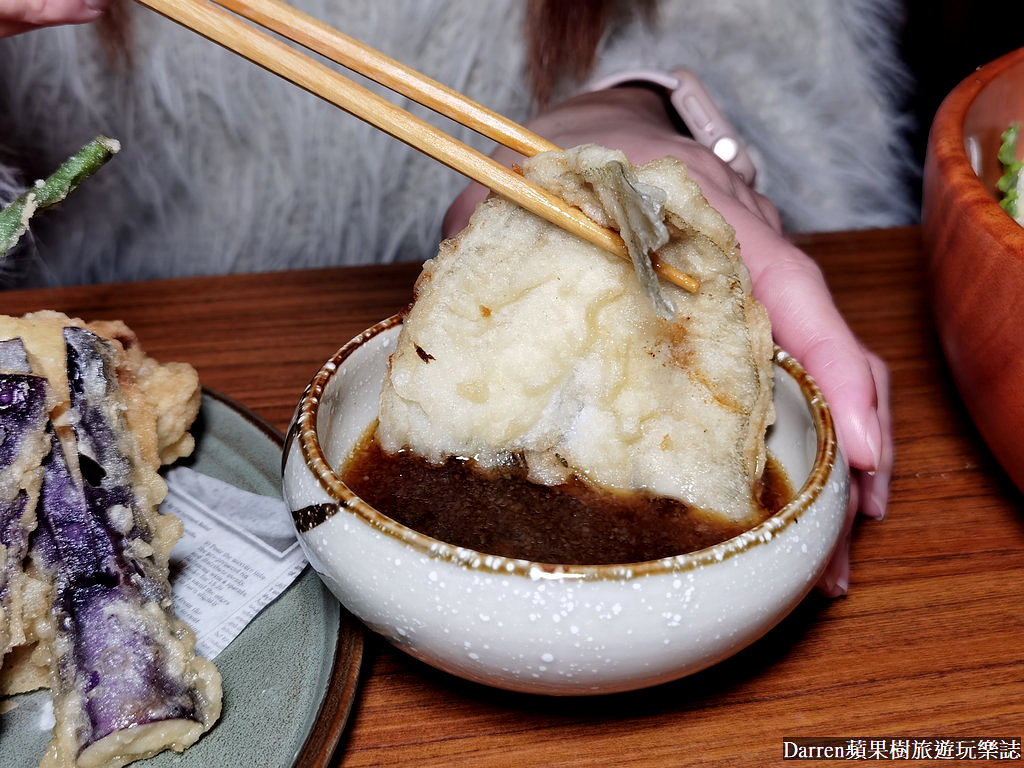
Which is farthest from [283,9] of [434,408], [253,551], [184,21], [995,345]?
[995,345]

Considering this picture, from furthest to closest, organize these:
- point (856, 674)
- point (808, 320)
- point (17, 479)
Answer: point (808, 320)
point (856, 674)
point (17, 479)

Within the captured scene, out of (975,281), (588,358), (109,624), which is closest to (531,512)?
(588,358)

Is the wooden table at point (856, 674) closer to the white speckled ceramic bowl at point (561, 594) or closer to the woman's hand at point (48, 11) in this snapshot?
the white speckled ceramic bowl at point (561, 594)

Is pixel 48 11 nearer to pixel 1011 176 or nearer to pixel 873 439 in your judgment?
pixel 873 439

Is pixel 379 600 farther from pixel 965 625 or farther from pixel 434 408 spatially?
pixel 965 625

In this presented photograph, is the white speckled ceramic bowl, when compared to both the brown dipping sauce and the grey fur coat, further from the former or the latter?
the grey fur coat

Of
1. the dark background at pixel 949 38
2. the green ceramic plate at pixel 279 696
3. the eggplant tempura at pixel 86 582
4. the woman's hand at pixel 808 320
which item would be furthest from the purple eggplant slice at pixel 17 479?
the dark background at pixel 949 38

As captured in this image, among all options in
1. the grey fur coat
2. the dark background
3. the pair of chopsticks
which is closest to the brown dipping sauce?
the pair of chopsticks
